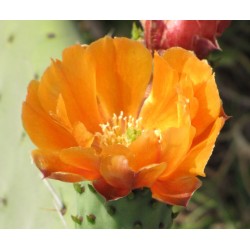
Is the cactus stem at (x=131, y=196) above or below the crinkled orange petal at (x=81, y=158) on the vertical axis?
below

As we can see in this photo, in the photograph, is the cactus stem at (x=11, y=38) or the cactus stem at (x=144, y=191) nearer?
the cactus stem at (x=144, y=191)

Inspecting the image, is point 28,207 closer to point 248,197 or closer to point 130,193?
point 130,193

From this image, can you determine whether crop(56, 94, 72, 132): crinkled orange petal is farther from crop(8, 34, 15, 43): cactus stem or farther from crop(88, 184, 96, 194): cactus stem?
crop(8, 34, 15, 43): cactus stem

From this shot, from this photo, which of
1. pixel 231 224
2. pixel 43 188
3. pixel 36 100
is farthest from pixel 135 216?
pixel 231 224

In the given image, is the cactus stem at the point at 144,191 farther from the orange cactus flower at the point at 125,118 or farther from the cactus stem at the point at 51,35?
the cactus stem at the point at 51,35

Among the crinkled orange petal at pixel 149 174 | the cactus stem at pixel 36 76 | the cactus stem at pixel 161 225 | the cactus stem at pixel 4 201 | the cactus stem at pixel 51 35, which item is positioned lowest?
the cactus stem at pixel 161 225

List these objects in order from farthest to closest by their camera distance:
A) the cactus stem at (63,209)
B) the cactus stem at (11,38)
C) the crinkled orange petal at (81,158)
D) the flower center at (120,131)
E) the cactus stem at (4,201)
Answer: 1. the cactus stem at (11,38)
2. the cactus stem at (4,201)
3. the cactus stem at (63,209)
4. the flower center at (120,131)
5. the crinkled orange petal at (81,158)

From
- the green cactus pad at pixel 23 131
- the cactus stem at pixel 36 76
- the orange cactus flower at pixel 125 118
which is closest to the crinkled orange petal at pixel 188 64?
the orange cactus flower at pixel 125 118

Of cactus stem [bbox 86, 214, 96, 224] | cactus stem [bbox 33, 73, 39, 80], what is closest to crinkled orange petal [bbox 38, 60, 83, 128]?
cactus stem [bbox 86, 214, 96, 224]
